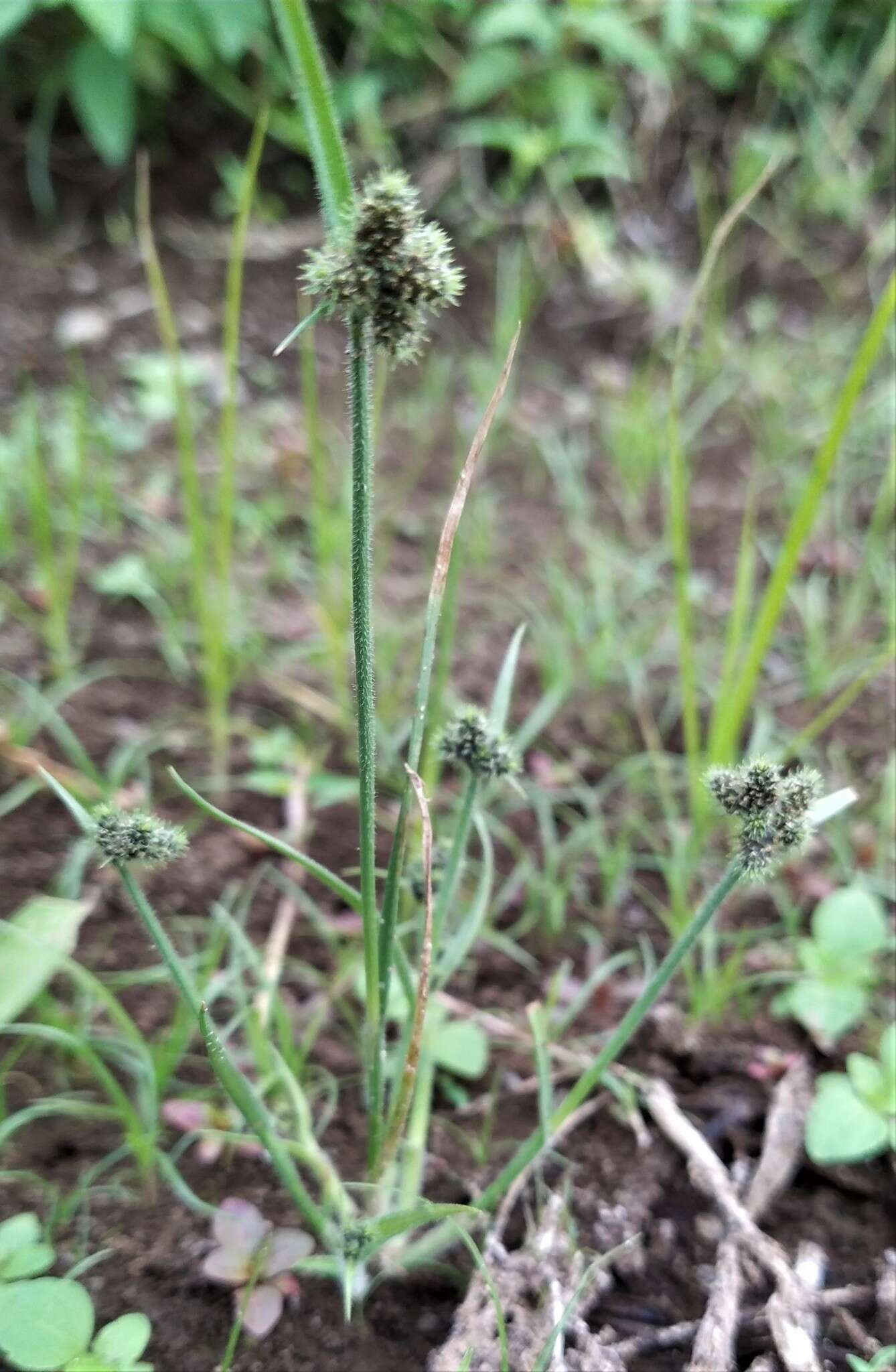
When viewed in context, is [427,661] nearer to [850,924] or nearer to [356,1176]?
[356,1176]

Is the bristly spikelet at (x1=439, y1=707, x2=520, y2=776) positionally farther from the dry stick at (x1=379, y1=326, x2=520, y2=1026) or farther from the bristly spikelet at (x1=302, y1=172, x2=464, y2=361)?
the bristly spikelet at (x1=302, y1=172, x2=464, y2=361)

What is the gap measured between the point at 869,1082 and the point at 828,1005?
0.13 m

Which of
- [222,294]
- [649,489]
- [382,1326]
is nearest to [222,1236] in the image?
[382,1326]

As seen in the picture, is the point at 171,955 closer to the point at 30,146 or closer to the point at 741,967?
the point at 741,967

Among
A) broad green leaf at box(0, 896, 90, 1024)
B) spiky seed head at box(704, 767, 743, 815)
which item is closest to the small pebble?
broad green leaf at box(0, 896, 90, 1024)

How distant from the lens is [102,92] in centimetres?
228

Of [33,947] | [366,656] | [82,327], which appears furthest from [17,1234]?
[82,327]

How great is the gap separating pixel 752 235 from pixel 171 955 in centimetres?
283

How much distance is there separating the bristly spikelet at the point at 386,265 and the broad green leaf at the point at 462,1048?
2.30ft

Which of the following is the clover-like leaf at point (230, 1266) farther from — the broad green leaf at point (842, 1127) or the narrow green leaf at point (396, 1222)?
the broad green leaf at point (842, 1127)

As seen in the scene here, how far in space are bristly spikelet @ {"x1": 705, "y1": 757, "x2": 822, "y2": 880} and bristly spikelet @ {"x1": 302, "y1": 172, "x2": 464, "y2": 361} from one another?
1.16ft

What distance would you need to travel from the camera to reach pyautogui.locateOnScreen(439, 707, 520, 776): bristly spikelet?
79 cm

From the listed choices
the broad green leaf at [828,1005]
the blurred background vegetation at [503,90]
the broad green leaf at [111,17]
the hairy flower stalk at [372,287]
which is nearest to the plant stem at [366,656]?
the hairy flower stalk at [372,287]

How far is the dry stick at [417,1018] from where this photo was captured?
0.67 m
